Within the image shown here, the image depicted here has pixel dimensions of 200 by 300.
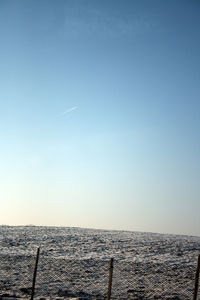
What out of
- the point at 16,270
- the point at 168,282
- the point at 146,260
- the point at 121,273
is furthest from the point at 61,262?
the point at 168,282

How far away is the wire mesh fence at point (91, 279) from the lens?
13.8 metres

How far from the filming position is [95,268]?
19.3 m

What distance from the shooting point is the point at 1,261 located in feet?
67.4

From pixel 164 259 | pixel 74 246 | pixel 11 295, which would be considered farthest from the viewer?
pixel 74 246

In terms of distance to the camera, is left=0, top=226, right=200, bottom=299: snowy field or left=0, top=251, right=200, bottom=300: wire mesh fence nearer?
left=0, top=251, right=200, bottom=300: wire mesh fence

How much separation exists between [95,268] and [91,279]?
2.50 m

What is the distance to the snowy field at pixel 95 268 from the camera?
563 inches

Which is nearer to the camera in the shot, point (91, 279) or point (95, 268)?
point (91, 279)

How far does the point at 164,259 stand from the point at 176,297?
29.8 ft

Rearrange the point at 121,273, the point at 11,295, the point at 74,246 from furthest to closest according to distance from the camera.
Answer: the point at 74,246
the point at 121,273
the point at 11,295

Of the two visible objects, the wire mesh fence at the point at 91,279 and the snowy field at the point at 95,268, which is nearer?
the wire mesh fence at the point at 91,279

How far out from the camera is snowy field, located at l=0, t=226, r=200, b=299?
14312 millimetres

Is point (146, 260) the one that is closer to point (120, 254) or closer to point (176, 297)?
point (120, 254)

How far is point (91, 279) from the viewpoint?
16844 mm
